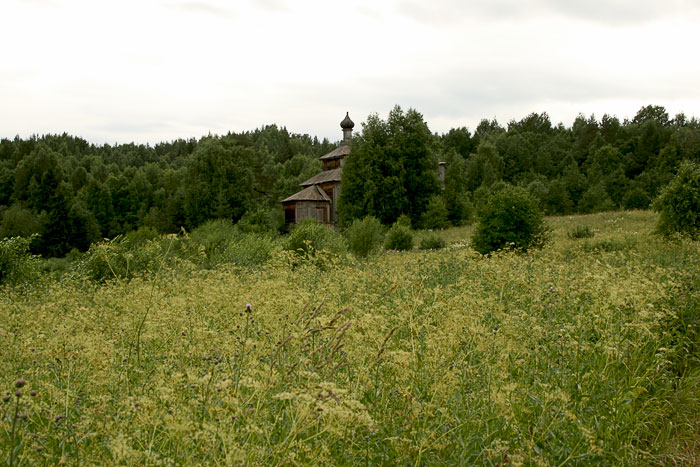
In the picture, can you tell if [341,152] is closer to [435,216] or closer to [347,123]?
[347,123]

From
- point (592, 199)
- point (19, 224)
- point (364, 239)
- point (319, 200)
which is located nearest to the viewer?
point (364, 239)

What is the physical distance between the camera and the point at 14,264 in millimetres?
14766

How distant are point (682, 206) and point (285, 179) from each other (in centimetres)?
5963

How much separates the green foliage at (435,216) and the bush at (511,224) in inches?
885

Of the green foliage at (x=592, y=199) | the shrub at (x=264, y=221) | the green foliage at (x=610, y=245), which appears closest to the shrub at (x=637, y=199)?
the green foliage at (x=592, y=199)

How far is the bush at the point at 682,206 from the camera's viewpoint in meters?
15.9

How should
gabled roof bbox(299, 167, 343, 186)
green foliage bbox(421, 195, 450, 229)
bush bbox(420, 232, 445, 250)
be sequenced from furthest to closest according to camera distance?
gabled roof bbox(299, 167, 343, 186) < green foliage bbox(421, 195, 450, 229) < bush bbox(420, 232, 445, 250)

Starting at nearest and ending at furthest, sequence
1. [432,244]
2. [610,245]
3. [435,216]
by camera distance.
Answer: [610,245], [432,244], [435,216]

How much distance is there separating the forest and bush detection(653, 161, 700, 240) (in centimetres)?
2302

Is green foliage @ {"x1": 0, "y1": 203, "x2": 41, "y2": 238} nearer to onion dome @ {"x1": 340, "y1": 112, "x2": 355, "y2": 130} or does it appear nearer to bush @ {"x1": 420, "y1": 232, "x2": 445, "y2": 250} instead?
onion dome @ {"x1": 340, "y1": 112, "x2": 355, "y2": 130}

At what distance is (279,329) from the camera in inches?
147

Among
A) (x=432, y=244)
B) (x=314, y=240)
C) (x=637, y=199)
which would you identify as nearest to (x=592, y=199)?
(x=637, y=199)

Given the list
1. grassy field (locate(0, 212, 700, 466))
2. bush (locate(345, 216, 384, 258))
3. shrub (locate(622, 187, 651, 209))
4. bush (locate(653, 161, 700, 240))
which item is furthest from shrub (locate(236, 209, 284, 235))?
grassy field (locate(0, 212, 700, 466))

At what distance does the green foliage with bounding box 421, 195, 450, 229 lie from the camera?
3956 centimetres
